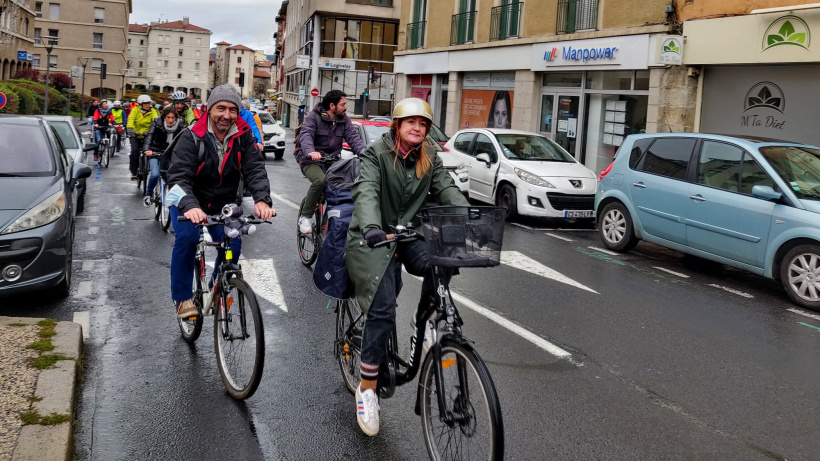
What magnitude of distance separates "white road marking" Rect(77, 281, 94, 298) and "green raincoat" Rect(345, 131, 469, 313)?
4.23m

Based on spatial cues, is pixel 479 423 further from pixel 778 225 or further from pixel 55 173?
pixel 778 225

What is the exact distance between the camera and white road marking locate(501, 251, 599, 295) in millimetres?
9125

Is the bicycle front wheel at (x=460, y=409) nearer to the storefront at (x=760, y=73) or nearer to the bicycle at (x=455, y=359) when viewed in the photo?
the bicycle at (x=455, y=359)

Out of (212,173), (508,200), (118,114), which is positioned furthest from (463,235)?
(118,114)

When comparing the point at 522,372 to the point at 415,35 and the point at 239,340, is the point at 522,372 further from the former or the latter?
the point at 415,35

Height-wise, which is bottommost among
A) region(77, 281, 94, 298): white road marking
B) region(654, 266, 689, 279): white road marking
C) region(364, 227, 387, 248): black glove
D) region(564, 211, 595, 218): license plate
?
region(77, 281, 94, 298): white road marking

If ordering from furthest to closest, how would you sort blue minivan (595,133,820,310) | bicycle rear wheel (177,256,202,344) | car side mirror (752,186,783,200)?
car side mirror (752,186,783,200) → blue minivan (595,133,820,310) → bicycle rear wheel (177,256,202,344)

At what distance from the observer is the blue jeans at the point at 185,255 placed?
5.58 meters

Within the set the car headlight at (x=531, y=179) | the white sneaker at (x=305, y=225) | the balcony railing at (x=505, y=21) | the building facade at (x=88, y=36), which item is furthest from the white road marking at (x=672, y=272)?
A: the building facade at (x=88, y=36)

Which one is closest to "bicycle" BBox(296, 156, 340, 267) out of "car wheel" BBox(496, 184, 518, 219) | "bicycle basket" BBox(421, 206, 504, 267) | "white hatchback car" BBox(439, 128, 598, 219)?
"bicycle basket" BBox(421, 206, 504, 267)

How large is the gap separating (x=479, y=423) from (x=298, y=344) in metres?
2.89

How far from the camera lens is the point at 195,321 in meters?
5.89

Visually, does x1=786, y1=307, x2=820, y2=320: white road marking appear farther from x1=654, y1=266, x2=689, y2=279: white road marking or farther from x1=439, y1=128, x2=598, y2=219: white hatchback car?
x1=439, y1=128, x2=598, y2=219: white hatchback car

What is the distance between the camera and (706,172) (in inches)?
392
